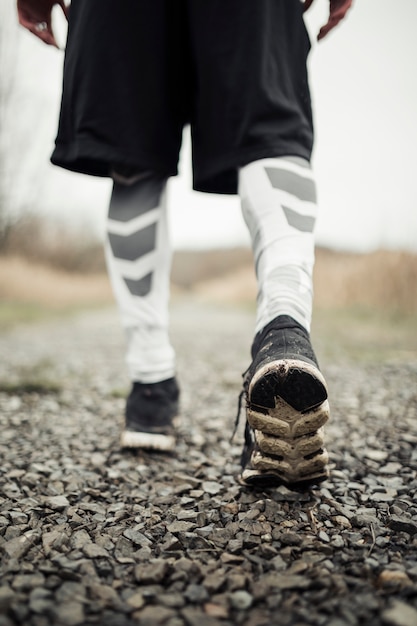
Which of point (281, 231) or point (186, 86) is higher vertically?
point (186, 86)

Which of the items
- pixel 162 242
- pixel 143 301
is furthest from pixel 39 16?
pixel 143 301

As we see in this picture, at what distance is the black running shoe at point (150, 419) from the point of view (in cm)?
135

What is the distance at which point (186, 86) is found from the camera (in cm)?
124

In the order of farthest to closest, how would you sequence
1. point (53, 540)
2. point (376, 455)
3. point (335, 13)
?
1. point (376, 455)
2. point (335, 13)
3. point (53, 540)

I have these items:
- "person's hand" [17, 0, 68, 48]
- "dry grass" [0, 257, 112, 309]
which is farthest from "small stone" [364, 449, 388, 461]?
"dry grass" [0, 257, 112, 309]

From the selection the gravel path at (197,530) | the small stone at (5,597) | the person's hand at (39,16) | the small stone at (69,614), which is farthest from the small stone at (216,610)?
the person's hand at (39,16)

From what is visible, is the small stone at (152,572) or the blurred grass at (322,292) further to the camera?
the blurred grass at (322,292)

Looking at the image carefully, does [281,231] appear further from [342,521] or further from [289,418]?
[342,521]

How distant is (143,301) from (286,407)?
651mm

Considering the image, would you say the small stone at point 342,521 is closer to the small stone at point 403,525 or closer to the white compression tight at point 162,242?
the small stone at point 403,525

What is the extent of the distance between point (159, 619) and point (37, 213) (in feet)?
37.1

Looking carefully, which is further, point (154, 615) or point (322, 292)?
point (322, 292)

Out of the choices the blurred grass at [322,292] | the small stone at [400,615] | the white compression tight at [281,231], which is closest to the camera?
the small stone at [400,615]

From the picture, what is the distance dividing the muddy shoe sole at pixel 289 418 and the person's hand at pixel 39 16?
4.05 ft
